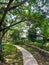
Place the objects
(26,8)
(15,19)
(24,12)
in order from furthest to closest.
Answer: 1. (15,19)
2. (24,12)
3. (26,8)

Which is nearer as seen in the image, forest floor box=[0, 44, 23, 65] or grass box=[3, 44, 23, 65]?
forest floor box=[0, 44, 23, 65]

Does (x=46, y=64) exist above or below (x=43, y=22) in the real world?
below

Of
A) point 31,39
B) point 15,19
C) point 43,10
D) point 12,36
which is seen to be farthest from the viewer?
point 12,36

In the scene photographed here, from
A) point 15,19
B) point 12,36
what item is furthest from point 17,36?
point 15,19

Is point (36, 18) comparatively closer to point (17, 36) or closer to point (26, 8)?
point (26, 8)

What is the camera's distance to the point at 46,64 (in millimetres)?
13070

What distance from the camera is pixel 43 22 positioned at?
44.5ft

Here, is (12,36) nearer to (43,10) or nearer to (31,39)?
(31,39)

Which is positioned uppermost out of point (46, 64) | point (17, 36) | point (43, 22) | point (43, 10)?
point (43, 10)

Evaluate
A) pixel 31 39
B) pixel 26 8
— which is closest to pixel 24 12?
pixel 26 8

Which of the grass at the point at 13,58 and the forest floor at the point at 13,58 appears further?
the grass at the point at 13,58

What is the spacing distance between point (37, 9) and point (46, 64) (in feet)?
12.2

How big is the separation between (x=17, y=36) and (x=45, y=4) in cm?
4369

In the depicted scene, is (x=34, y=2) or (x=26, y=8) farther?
(x=26, y=8)
